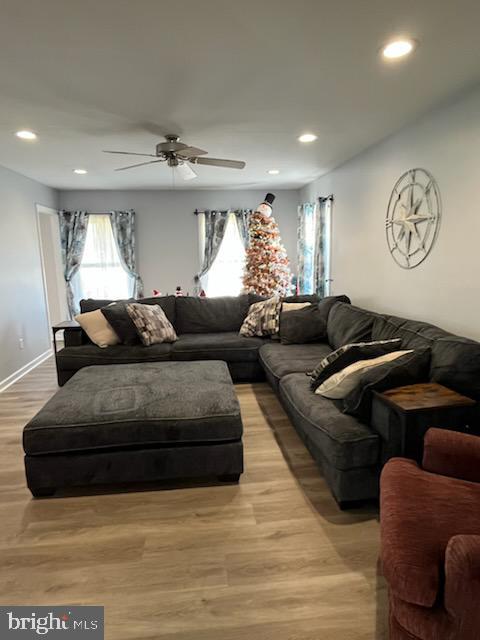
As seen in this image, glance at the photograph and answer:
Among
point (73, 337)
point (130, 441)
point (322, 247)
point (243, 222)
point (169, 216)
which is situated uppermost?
point (169, 216)

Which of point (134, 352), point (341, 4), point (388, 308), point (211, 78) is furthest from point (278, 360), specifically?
point (341, 4)

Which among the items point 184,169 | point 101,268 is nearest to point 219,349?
point 184,169

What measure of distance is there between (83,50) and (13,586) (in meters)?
2.59

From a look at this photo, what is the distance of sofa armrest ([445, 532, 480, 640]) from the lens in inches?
42.9

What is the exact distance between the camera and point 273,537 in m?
1.95

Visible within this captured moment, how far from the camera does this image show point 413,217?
3236 millimetres

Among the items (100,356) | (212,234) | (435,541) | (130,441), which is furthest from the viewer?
(212,234)

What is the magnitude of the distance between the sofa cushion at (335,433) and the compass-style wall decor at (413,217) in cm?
162

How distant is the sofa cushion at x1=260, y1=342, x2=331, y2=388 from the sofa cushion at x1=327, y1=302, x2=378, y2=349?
0.17 m

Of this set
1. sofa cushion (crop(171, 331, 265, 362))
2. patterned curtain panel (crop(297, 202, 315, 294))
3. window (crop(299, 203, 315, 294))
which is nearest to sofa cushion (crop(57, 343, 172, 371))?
sofa cushion (crop(171, 331, 265, 362))

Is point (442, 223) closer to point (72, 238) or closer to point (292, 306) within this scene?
point (292, 306)

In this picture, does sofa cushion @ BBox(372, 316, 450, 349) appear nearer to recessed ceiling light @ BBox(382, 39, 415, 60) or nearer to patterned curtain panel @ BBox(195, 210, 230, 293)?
recessed ceiling light @ BBox(382, 39, 415, 60)

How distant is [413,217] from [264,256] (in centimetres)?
298

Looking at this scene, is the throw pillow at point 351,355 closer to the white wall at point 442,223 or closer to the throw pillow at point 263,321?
the white wall at point 442,223
